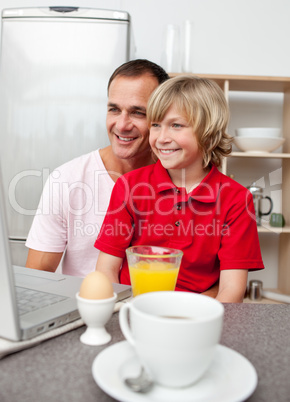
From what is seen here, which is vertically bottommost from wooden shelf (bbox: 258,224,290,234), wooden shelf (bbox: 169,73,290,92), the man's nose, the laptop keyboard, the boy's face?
the laptop keyboard

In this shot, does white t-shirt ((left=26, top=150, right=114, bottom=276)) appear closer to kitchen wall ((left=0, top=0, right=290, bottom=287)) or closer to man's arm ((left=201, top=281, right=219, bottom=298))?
man's arm ((left=201, top=281, right=219, bottom=298))

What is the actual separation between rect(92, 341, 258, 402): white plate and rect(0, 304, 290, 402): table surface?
0.07ft

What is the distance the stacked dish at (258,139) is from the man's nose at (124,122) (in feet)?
3.28

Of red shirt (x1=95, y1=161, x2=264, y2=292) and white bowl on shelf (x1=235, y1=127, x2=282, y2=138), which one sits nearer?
red shirt (x1=95, y1=161, x2=264, y2=292)

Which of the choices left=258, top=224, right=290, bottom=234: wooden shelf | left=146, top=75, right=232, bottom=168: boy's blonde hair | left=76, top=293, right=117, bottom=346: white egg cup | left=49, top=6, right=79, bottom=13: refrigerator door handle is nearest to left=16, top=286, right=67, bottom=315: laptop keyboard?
left=76, top=293, right=117, bottom=346: white egg cup

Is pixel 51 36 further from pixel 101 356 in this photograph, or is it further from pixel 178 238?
pixel 101 356

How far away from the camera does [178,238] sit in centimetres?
123

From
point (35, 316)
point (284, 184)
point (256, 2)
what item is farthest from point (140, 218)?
point (256, 2)

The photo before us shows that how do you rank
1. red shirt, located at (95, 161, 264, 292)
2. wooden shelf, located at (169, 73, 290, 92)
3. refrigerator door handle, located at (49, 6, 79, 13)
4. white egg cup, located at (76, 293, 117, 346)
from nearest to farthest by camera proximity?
white egg cup, located at (76, 293, 117, 346) < red shirt, located at (95, 161, 264, 292) < refrigerator door handle, located at (49, 6, 79, 13) < wooden shelf, located at (169, 73, 290, 92)

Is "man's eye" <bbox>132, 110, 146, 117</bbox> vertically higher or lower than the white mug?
higher

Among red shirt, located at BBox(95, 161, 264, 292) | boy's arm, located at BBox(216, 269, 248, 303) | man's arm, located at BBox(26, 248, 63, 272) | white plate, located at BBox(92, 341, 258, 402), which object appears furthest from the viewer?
man's arm, located at BBox(26, 248, 63, 272)

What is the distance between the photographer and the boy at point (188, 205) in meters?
1.21

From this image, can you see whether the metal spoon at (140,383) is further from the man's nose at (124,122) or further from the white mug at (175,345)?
the man's nose at (124,122)

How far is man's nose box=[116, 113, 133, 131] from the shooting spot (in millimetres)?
1566
